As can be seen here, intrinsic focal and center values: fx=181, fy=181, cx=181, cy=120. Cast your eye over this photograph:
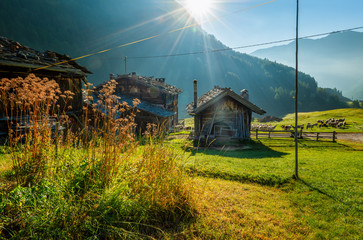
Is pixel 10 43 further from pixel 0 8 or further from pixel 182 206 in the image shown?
pixel 0 8

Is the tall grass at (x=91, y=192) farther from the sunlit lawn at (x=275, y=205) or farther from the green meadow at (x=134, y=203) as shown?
the sunlit lawn at (x=275, y=205)

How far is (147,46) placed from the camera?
5404 inches

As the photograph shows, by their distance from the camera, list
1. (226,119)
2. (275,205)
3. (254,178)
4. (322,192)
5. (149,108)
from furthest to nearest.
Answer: (149,108) < (226,119) < (254,178) < (322,192) < (275,205)

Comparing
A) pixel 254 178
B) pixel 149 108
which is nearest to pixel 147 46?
pixel 149 108

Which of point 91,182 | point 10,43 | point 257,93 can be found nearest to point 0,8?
point 10,43

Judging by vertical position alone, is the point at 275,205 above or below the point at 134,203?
below

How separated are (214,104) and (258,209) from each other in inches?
527

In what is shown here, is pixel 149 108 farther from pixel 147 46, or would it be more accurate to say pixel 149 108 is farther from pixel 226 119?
pixel 147 46

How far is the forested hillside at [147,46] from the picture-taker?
80.8m

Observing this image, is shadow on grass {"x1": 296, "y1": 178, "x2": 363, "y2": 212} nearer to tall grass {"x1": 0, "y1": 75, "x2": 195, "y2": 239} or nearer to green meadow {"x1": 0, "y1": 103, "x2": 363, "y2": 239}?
green meadow {"x1": 0, "y1": 103, "x2": 363, "y2": 239}

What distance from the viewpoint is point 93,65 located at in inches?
3659

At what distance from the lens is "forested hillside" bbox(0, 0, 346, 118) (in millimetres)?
80812

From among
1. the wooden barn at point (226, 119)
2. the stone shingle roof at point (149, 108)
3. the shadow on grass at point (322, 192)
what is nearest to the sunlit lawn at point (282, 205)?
the shadow on grass at point (322, 192)

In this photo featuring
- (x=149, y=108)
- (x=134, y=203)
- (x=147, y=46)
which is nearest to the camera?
(x=134, y=203)
